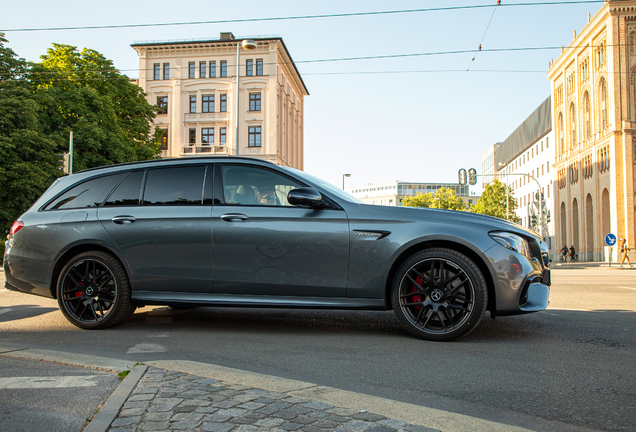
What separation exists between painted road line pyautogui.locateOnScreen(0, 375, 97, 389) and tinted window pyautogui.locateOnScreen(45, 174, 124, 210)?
8.51ft

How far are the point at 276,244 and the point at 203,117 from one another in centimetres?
5499

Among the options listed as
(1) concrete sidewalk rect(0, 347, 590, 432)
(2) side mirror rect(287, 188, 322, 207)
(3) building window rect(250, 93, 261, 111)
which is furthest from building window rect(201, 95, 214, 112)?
(1) concrete sidewalk rect(0, 347, 590, 432)

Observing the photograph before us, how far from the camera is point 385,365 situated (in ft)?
13.4

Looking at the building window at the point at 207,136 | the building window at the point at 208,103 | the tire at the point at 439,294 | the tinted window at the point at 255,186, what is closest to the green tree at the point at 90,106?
the building window at the point at 207,136

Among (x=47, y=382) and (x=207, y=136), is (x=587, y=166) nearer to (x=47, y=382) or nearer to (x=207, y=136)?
(x=207, y=136)

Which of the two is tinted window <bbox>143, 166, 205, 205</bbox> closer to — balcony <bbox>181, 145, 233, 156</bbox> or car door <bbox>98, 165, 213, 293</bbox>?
car door <bbox>98, 165, 213, 293</bbox>

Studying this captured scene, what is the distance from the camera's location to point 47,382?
3.56 meters

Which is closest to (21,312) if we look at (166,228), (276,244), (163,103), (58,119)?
(166,228)

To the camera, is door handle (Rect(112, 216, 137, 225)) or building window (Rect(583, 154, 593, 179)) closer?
door handle (Rect(112, 216, 137, 225))

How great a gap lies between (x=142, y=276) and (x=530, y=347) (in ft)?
12.0

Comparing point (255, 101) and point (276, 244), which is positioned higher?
point (255, 101)

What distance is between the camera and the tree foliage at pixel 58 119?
27141mm

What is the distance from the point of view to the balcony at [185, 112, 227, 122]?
57.8 m

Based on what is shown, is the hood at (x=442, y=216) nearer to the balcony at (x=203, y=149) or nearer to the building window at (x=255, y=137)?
the balcony at (x=203, y=149)
